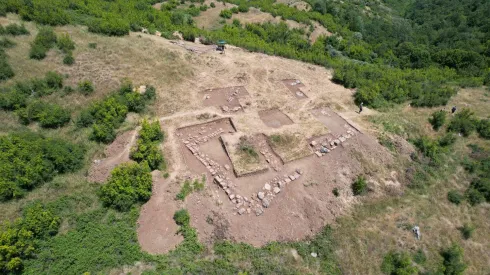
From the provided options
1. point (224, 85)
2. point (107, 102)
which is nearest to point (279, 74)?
point (224, 85)

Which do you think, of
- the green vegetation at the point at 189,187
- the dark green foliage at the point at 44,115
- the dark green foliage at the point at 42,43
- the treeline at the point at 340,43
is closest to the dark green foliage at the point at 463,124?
the treeline at the point at 340,43

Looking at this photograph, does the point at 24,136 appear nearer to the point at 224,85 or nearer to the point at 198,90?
the point at 198,90

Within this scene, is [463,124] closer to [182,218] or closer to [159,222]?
[182,218]

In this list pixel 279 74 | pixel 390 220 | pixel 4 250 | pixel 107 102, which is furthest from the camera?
pixel 279 74

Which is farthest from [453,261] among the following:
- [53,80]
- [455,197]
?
[53,80]

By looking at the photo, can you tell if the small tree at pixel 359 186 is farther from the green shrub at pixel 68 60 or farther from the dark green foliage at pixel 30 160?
the green shrub at pixel 68 60

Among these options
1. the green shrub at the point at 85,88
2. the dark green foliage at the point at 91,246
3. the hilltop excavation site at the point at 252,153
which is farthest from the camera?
the green shrub at the point at 85,88
